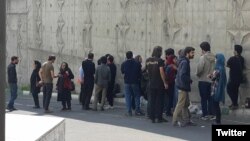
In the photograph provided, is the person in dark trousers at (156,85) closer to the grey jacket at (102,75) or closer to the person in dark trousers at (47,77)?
the grey jacket at (102,75)

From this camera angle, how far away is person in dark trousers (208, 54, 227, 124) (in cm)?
1516

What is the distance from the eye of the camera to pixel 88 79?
1988 cm

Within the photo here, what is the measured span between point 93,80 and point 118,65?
3.37 metres

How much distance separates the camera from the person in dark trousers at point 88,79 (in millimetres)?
19547

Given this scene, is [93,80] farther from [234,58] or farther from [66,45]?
[66,45]

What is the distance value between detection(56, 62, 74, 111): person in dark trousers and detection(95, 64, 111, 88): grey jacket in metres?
0.96

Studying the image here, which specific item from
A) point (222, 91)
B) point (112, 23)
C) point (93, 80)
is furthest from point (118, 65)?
point (222, 91)

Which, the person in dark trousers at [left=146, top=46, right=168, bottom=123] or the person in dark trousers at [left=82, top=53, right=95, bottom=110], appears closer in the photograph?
the person in dark trousers at [left=146, top=46, right=168, bottom=123]

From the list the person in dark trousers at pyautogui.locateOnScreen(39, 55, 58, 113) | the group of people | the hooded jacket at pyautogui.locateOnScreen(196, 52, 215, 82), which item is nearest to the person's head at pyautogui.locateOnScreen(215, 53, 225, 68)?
the group of people

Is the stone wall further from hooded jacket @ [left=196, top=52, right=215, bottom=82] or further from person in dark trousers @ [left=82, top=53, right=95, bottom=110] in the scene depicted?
person in dark trousers @ [left=82, top=53, right=95, bottom=110]

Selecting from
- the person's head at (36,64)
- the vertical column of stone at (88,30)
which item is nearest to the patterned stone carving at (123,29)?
the vertical column of stone at (88,30)

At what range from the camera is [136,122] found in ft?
53.2

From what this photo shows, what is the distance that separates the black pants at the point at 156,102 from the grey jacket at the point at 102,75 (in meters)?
3.39

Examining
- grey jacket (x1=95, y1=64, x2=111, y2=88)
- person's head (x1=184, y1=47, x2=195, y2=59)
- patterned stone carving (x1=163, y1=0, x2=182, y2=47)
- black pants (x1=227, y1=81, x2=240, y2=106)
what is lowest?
black pants (x1=227, y1=81, x2=240, y2=106)
